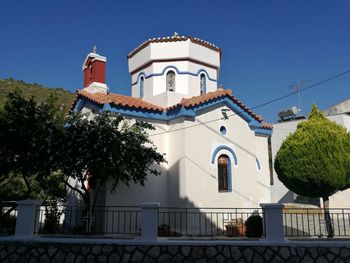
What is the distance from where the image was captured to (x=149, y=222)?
878 cm

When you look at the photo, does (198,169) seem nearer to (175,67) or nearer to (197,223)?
(197,223)

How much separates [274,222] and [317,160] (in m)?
7.77

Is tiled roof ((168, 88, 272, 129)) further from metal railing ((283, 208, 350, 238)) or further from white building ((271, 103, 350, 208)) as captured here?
white building ((271, 103, 350, 208))

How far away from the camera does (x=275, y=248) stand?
849 centimetres

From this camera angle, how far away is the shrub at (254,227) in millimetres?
10242

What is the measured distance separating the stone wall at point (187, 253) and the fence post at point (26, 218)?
2.27 ft

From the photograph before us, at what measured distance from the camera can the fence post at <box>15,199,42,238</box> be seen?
30.0ft

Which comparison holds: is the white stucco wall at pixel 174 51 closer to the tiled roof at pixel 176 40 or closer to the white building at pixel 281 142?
the tiled roof at pixel 176 40

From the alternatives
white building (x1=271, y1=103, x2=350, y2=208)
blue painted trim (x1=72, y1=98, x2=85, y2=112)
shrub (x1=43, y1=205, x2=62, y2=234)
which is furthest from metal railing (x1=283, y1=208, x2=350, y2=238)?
blue painted trim (x1=72, y1=98, x2=85, y2=112)

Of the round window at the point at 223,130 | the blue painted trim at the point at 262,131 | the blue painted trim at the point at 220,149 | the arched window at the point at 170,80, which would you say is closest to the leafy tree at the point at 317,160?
the blue painted trim at the point at 262,131

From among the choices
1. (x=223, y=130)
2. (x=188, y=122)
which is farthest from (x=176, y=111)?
(x=223, y=130)

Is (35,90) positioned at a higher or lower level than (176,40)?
higher

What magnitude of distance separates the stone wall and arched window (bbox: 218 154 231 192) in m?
6.30

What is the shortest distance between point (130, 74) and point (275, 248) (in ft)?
39.4
